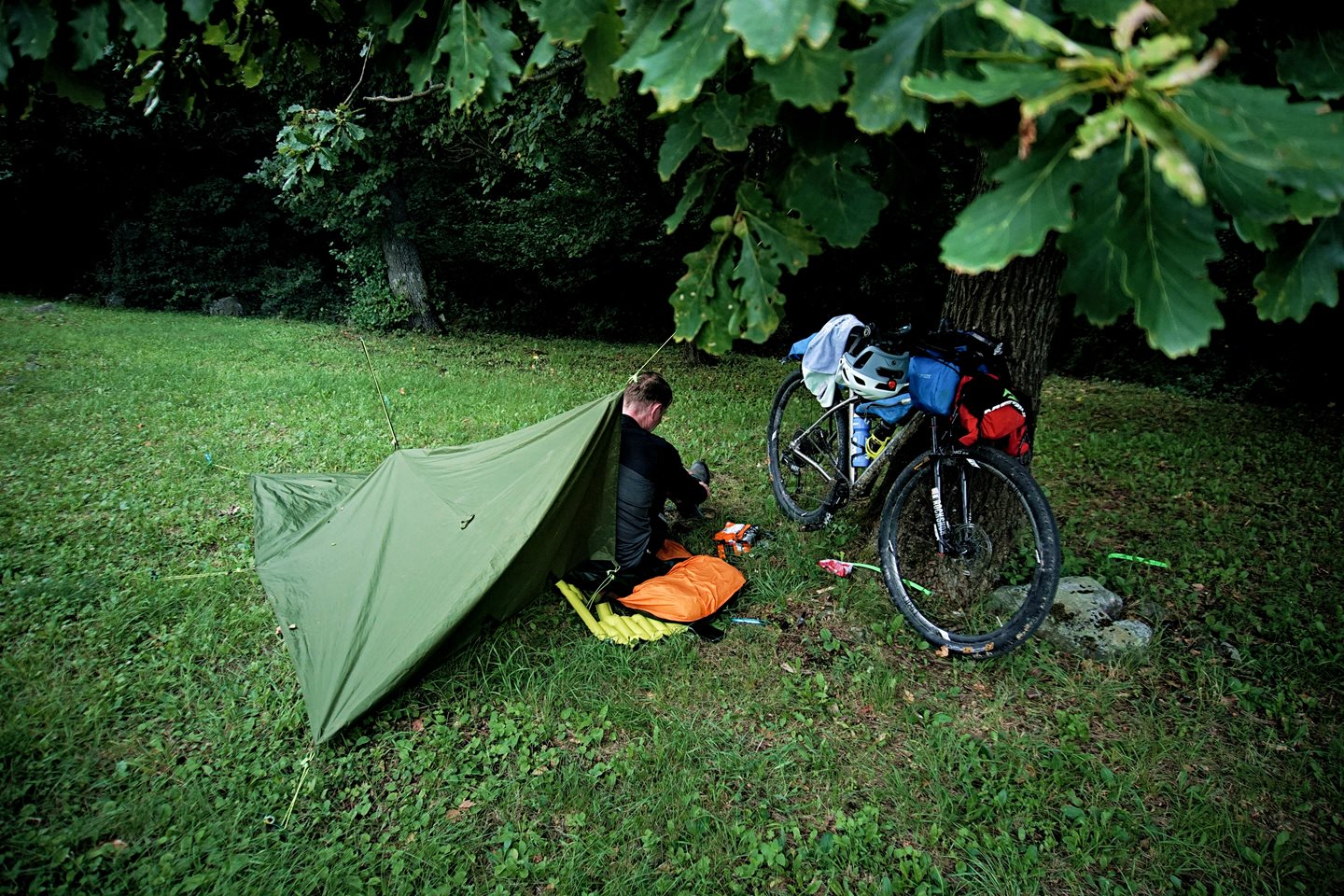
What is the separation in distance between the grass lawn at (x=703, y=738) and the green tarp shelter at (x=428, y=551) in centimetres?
15

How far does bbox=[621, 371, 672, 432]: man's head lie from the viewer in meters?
3.55

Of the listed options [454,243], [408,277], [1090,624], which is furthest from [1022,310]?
[454,243]

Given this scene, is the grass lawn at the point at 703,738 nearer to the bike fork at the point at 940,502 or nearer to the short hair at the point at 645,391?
the bike fork at the point at 940,502

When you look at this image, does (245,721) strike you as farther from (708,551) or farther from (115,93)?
(115,93)

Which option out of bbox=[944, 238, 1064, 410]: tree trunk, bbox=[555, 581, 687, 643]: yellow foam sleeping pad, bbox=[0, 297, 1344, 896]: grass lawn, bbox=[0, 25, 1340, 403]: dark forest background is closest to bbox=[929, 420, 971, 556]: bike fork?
bbox=[0, 297, 1344, 896]: grass lawn

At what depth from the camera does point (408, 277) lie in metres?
12.1

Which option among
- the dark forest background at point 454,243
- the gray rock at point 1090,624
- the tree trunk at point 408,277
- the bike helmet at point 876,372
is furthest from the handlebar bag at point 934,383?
the tree trunk at point 408,277

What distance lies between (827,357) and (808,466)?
834 mm

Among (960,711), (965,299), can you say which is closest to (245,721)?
(960,711)

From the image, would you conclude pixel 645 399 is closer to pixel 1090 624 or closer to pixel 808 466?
pixel 808 466

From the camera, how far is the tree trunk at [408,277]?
1202 cm

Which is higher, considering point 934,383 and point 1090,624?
point 934,383

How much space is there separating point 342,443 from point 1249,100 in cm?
558

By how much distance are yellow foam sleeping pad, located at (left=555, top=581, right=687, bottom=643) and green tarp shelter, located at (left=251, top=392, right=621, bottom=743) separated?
0.19m
